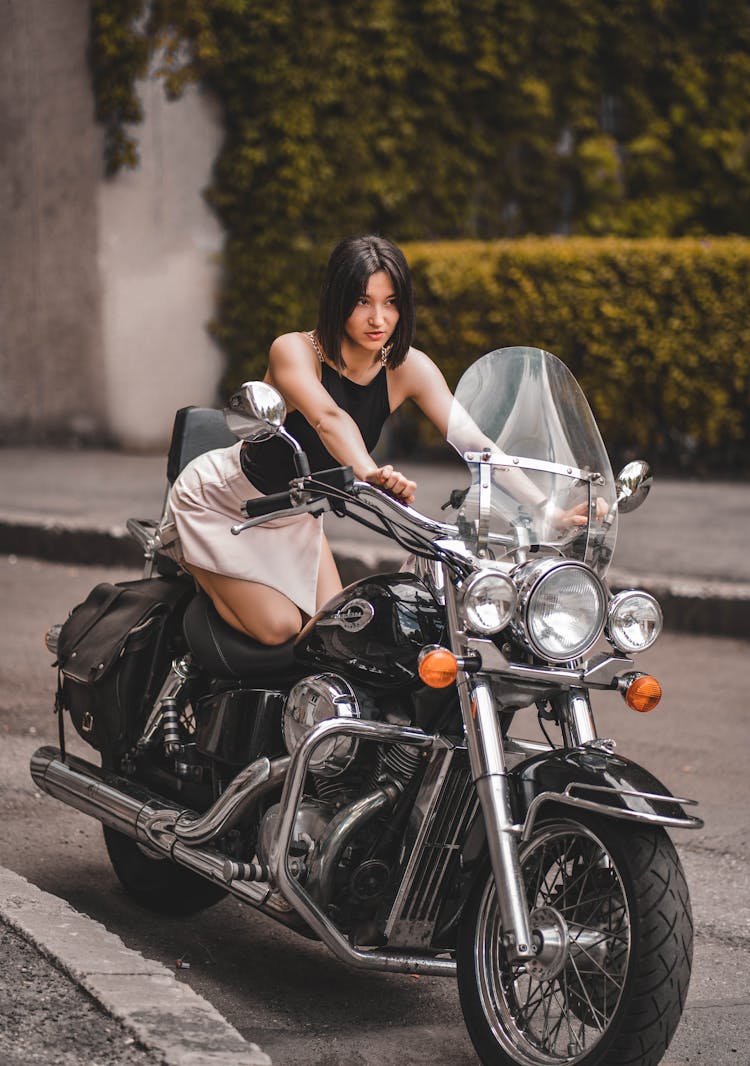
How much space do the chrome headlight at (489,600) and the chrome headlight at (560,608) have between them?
28 mm

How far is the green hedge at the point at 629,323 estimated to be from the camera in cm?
1176

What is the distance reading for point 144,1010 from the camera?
2988 mm

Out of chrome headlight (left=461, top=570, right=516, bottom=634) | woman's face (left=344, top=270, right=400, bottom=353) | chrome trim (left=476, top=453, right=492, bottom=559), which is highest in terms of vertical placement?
woman's face (left=344, top=270, right=400, bottom=353)

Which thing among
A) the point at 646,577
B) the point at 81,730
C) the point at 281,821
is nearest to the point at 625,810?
the point at 281,821

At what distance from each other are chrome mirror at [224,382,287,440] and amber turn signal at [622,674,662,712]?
901mm

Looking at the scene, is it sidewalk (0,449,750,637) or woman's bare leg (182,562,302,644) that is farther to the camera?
sidewalk (0,449,750,637)

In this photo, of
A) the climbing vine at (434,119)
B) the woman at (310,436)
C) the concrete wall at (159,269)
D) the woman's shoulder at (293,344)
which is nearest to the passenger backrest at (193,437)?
the woman at (310,436)

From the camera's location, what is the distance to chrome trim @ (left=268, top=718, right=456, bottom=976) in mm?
3172

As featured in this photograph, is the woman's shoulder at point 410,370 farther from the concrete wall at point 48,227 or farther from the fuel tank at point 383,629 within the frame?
the concrete wall at point 48,227

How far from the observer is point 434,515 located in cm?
957

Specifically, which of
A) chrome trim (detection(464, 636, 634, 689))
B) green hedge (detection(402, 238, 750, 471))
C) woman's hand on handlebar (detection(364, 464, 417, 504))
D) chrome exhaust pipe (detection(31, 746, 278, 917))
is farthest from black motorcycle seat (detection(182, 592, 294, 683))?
green hedge (detection(402, 238, 750, 471))

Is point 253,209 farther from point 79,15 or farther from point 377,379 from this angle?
point 377,379

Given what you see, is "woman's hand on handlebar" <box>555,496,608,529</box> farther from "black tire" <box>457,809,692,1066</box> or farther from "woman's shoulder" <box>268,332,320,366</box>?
"woman's shoulder" <box>268,332,320,366</box>

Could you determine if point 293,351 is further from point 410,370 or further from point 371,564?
point 371,564
